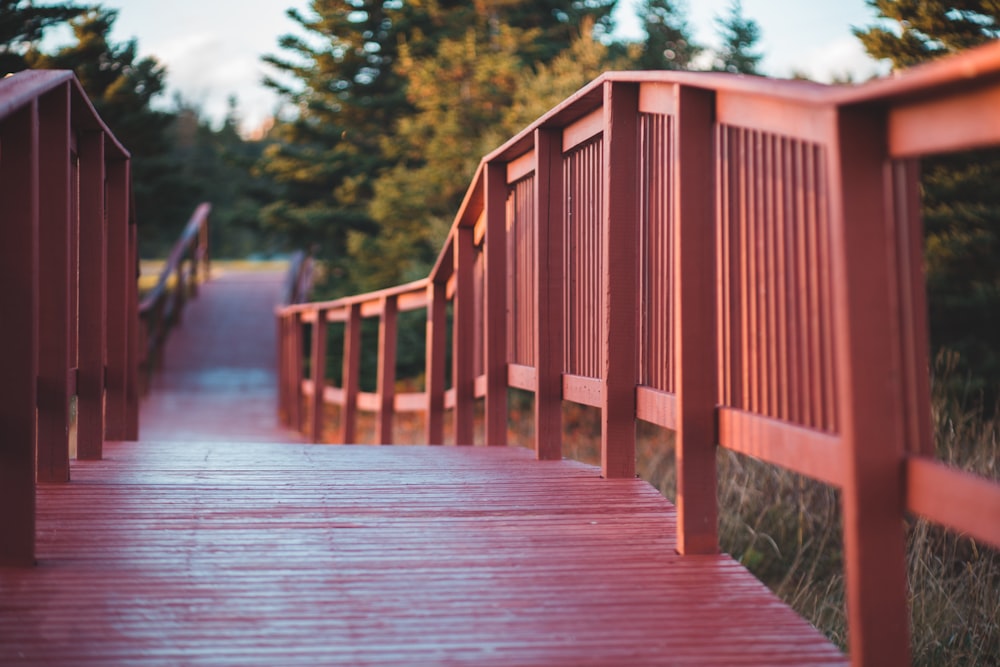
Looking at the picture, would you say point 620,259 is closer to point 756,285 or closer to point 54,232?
point 756,285

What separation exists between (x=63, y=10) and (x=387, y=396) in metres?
3.37

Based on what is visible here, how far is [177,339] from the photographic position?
1523 cm

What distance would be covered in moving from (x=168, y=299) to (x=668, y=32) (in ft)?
38.9

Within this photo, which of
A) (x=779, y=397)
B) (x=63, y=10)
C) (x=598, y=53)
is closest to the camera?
(x=779, y=397)

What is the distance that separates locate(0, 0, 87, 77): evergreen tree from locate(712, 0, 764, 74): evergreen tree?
16.5m

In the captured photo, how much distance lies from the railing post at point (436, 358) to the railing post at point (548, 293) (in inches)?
82.6

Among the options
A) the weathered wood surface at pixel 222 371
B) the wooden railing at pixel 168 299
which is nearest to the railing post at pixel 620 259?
the weathered wood surface at pixel 222 371

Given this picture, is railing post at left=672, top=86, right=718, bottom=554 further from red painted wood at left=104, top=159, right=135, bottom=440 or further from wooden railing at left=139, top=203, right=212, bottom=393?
wooden railing at left=139, top=203, right=212, bottom=393

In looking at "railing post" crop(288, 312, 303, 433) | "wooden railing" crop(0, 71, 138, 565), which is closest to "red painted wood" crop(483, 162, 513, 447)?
"wooden railing" crop(0, 71, 138, 565)

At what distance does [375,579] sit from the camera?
2.49 m

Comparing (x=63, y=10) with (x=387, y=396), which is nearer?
(x=63, y=10)

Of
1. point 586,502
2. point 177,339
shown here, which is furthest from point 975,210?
point 177,339

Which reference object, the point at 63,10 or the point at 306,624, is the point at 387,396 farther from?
the point at 306,624

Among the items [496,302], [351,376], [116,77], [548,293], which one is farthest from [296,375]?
[548,293]
